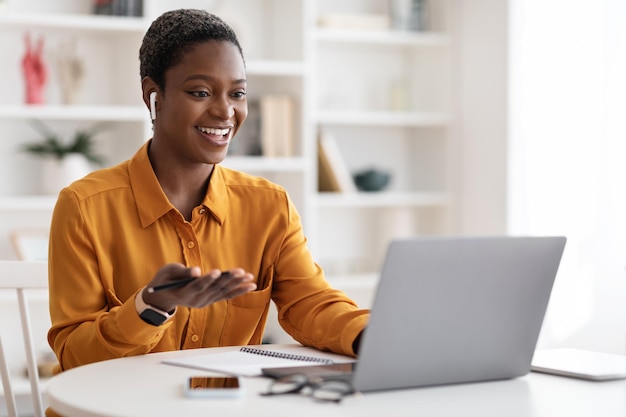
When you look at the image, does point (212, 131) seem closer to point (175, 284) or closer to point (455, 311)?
point (175, 284)

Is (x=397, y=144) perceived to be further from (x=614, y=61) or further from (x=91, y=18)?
(x=91, y=18)

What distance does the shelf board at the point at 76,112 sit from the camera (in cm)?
358

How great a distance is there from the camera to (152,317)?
1488 mm

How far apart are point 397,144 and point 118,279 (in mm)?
2877

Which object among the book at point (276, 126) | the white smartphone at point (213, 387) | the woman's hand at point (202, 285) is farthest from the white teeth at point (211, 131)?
the book at point (276, 126)

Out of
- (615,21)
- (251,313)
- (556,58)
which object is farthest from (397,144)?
(251,313)

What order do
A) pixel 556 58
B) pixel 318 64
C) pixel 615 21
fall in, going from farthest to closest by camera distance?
pixel 318 64
pixel 556 58
pixel 615 21

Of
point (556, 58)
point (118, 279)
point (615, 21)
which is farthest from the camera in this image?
point (556, 58)

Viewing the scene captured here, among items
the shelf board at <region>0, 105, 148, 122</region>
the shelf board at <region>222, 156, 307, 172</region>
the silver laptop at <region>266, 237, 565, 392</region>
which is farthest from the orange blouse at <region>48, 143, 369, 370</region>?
the shelf board at <region>222, 156, 307, 172</region>

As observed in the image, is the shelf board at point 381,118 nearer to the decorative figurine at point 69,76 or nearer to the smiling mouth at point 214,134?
the decorative figurine at point 69,76

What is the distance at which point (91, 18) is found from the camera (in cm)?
368

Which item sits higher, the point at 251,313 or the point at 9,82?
the point at 9,82

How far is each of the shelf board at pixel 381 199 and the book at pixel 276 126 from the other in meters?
0.27

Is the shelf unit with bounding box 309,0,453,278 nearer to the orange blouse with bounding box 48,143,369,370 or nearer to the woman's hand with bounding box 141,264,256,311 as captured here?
the orange blouse with bounding box 48,143,369,370
